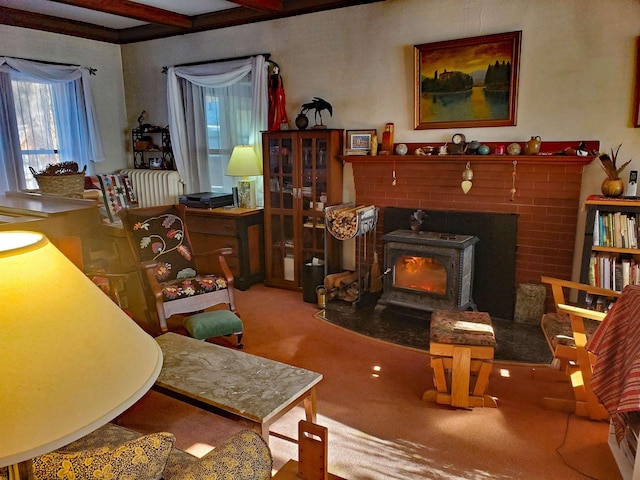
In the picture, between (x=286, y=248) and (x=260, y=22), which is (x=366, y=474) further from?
(x=260, y=22)

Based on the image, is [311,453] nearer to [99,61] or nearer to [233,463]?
[233,463]

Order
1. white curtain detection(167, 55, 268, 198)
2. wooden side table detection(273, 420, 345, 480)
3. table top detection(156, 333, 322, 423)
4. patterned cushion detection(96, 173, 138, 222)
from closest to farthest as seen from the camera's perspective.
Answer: wooden side table detection(273, 420, 345, 480)
table top detection(156, 333, 322, 423)
white curtain detection(167, 55, 268, 198)
patterned cushion detection(96, 173, 138, 222)

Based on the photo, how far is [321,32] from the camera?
179 inches

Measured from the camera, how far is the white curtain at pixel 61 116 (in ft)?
16.4

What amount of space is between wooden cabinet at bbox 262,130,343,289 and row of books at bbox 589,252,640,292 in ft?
7.00

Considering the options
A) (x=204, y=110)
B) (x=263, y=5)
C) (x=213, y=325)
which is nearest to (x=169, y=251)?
(x=213, y=325)

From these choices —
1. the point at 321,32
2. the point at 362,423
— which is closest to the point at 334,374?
the point at 362,423

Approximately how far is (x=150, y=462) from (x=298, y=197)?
142 inches

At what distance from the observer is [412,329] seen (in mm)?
3781

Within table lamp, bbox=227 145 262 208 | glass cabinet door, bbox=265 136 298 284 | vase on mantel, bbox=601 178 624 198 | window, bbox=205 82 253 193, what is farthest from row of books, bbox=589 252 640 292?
window, bbox=205 82 253 193

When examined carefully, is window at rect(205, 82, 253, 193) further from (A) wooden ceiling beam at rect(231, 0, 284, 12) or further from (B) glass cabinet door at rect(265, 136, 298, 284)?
(A) wooden ceiling beam at rect(231, 0, 284, 12)

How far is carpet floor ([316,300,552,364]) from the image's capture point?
3.37 metres

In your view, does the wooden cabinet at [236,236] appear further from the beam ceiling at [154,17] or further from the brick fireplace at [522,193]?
the beam ceiling at [154,17]

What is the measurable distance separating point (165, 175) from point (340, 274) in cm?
258
